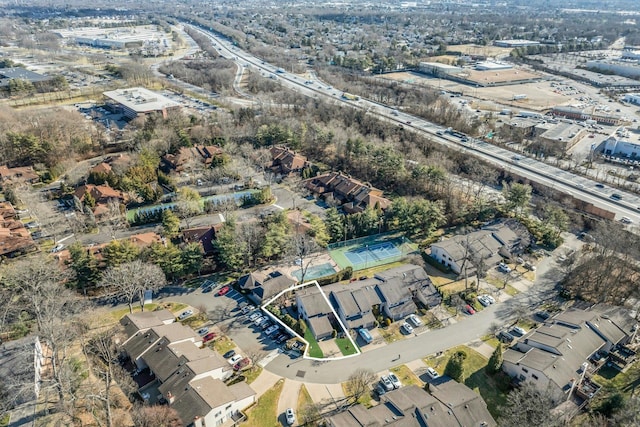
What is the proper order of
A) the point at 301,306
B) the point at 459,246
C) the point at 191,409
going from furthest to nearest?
the point at 459,246 → the point at 301,306 → the point at 191,409

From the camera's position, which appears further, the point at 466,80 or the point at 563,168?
the point at 466,80

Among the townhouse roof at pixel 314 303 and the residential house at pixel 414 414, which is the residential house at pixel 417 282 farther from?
the residential house at pixel 414 414

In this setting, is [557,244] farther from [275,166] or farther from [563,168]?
[275,166]

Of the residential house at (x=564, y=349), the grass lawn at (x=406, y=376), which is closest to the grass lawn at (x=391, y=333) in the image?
the grass lawn at (x=406, y=376)

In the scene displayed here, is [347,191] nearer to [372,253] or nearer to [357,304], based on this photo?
[372,253]

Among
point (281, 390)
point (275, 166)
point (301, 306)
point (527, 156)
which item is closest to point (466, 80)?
point (527, 156)

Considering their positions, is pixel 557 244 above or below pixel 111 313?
above

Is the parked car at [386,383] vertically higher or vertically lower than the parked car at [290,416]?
higher

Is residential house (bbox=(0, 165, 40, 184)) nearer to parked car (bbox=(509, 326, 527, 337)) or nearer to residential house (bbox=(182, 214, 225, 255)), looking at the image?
residential house (bbox=(182, 214, 225, 255))

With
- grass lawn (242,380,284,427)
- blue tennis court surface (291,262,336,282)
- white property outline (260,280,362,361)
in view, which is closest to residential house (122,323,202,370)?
white property outline (260,280,362,361)
